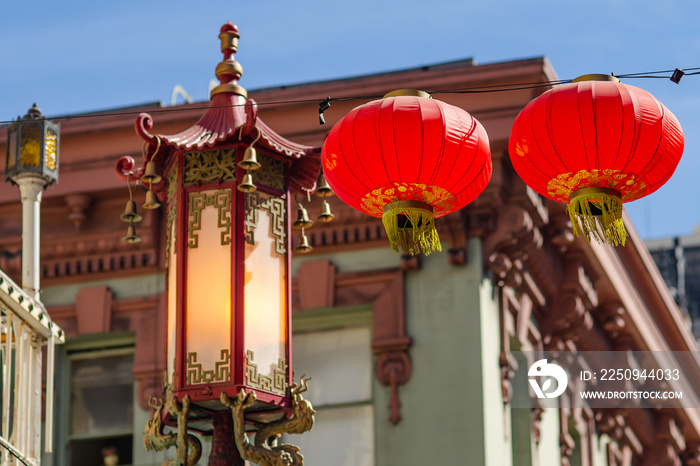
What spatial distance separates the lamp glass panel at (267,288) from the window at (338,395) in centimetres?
698

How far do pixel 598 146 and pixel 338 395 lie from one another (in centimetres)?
812

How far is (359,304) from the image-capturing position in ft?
60.0

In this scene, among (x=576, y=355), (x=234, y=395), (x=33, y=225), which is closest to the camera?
(x=234, y=395)

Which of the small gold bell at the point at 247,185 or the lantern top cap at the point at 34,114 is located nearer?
the small gold bell at the point at 247,185

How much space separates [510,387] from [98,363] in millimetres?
4946

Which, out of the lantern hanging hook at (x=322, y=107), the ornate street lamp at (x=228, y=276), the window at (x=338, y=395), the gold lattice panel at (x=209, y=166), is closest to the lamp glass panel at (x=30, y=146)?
the ornate street lamp at (x=228, y=276)

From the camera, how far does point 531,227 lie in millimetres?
18719

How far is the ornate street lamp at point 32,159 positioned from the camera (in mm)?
11992

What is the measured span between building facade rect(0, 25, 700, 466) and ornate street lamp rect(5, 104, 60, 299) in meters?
5.48

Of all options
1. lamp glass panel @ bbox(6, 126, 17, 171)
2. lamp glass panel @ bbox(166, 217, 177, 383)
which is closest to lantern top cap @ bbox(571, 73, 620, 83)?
lamp glass panel @ bbox(166, 217, 177, 383)

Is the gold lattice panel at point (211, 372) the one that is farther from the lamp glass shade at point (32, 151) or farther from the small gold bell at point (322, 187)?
the lamp glass shade at point (32, 151)

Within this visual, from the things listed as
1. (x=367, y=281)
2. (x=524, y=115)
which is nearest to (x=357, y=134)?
(x=524, y=115)

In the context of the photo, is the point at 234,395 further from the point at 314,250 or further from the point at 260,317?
the point at 314,250

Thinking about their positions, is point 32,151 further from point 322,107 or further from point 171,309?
point 322,107
